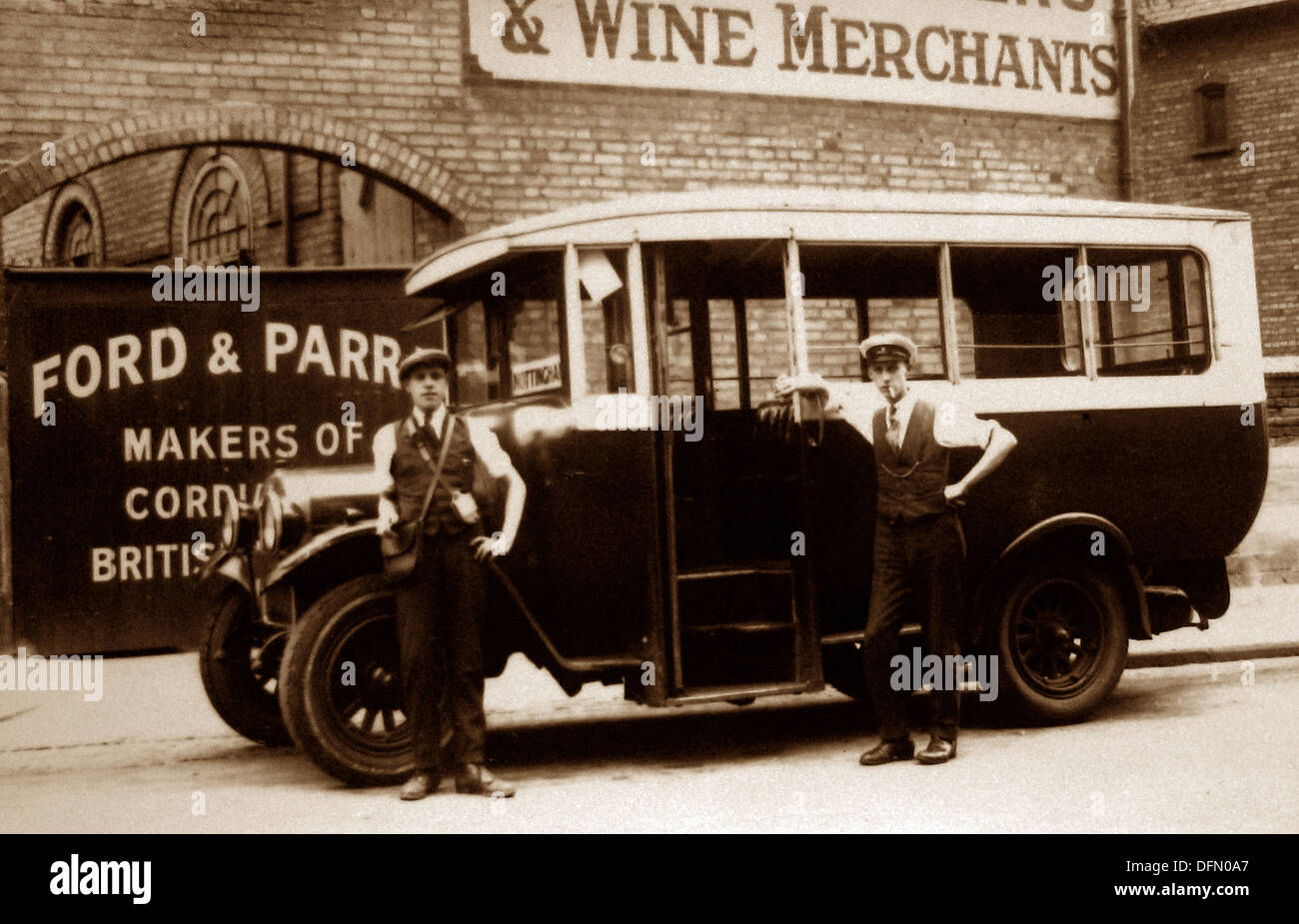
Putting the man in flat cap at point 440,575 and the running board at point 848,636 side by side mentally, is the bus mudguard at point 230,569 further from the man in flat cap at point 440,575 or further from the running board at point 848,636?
the running board at point 848,636

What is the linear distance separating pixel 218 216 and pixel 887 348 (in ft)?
44.2

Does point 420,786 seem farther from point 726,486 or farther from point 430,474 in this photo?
point 726,486

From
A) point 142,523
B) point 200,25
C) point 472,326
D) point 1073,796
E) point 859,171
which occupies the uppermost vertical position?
point 200,25

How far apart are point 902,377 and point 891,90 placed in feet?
20.4

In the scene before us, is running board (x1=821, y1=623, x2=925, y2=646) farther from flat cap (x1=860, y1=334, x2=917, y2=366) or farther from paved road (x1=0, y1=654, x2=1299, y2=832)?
flat cap (x1=860, y1=334, x2=917, y2=366)

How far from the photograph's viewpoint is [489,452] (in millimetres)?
6246

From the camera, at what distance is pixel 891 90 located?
12.2m

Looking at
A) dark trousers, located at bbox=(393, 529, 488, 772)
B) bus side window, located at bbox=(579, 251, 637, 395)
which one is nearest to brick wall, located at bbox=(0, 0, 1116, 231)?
bus side window, located at bbox=(579, 251, 637, 395)

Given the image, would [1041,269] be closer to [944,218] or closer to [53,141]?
[944,218]

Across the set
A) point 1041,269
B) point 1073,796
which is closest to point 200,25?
point 1041,269

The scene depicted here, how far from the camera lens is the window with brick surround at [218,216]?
17.7 m

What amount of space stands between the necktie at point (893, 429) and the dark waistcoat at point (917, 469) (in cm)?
2

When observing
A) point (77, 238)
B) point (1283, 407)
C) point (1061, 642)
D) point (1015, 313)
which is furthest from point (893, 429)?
point (77, 238)

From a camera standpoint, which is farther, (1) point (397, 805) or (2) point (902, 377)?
(2) point (902, 377)
